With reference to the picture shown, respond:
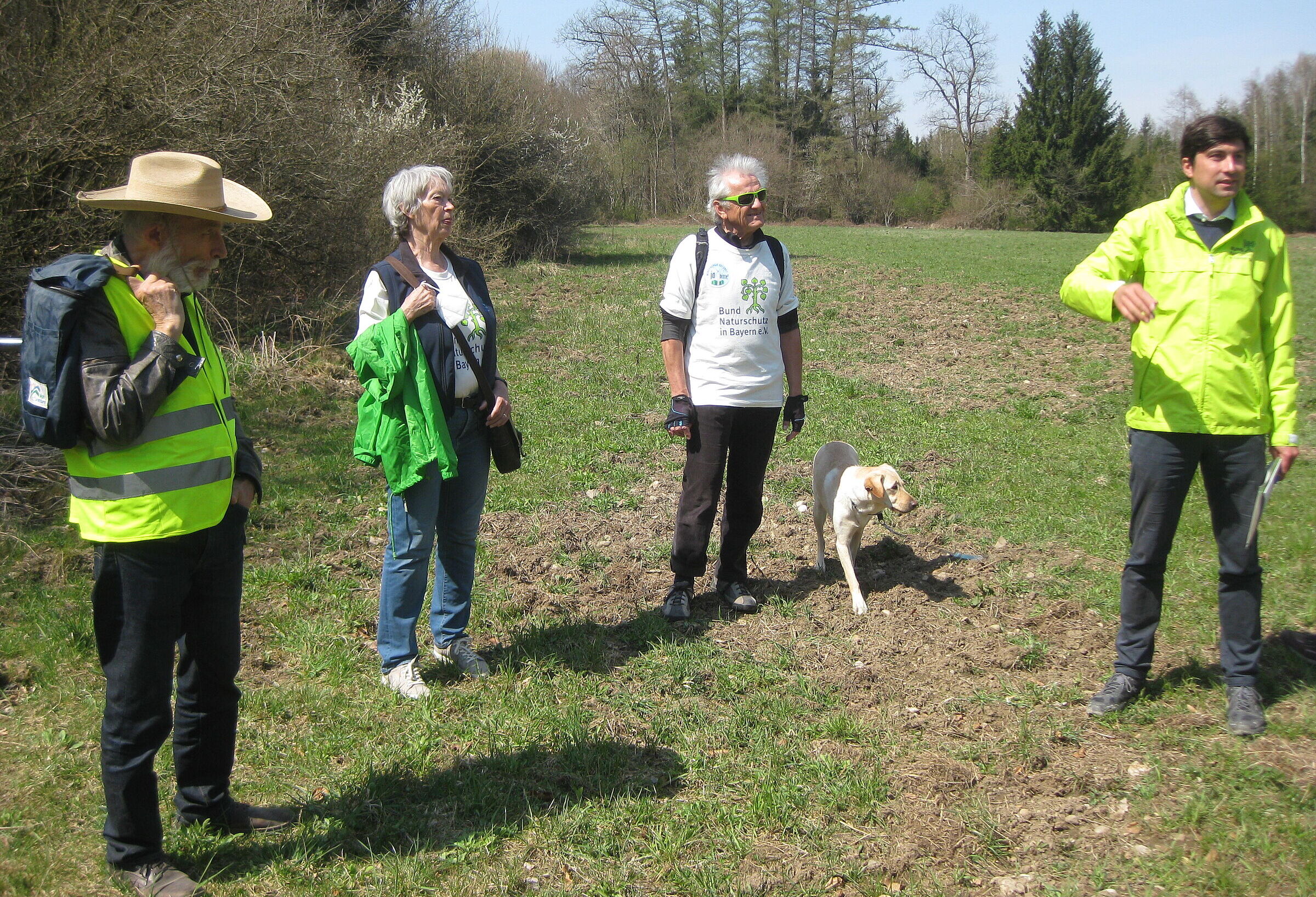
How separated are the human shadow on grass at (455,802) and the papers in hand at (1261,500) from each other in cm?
244

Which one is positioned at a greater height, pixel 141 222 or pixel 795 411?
pixel 141 222

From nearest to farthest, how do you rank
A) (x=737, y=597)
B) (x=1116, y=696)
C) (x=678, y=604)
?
(x=1116, y=696) < (x=678, y=604) < (x=737, y=597)

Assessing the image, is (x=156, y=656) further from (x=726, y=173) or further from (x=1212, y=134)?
(x=1212, y=134)

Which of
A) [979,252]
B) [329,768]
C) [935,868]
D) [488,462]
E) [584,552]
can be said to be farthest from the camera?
[979,252]

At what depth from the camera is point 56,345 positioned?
2562 mm

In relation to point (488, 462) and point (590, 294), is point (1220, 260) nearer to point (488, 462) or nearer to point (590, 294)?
point (488, 462)

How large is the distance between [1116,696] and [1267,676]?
760 millimetres

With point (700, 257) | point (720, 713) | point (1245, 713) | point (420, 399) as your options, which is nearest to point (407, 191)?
point (420, 399)

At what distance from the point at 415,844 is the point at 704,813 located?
3.49ft

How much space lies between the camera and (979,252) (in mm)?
25406

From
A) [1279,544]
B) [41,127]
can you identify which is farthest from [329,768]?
[41,127]

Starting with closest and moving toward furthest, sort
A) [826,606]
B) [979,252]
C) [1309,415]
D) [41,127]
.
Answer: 1. [826,606]
2. [41,127]
3. [1309,415]
4. [979,252]

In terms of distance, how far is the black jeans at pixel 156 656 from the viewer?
2766 millimetres

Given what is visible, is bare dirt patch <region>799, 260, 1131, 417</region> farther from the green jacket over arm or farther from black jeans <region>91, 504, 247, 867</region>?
black jeans <region>91, 504, 247, 867</region>
